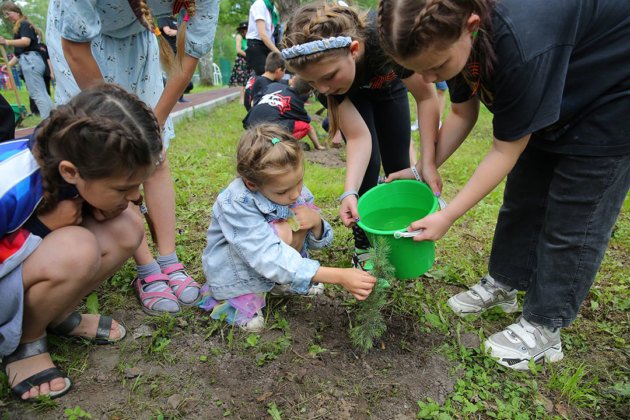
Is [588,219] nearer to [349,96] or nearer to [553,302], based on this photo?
[553,302]

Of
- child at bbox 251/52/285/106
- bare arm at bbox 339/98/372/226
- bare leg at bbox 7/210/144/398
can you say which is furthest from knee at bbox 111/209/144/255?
child at bbox 251/52/285/106

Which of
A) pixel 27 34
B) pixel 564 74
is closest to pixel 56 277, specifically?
pixel 564 74

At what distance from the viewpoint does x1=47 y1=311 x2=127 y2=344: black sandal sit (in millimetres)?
1808

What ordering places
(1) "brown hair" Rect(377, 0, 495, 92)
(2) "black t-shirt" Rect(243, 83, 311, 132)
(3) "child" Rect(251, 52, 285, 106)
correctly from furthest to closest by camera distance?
(3) "child" Rect(251, 52, 285, 106)
(2) "black t-shirt" Rect(243, 83, 311, 132)
(1) "brown hair" Rect(377, 0, 495, 92)

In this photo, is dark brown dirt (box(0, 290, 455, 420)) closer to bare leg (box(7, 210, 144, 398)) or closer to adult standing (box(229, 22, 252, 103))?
bare leg (box(7, 210, 144, 398))

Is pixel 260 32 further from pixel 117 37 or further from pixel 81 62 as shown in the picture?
pixel 81 62

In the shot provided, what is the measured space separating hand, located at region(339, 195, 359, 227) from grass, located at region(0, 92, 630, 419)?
50 centimetres

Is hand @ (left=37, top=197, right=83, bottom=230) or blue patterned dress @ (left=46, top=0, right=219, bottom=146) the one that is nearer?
hand @ (left=37, top=197, right=83, bottom=230)

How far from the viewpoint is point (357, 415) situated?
1.57 metres

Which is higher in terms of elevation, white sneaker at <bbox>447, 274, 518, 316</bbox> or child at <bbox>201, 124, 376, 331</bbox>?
child at <bbox>201, 124, 376, 331</bbox>

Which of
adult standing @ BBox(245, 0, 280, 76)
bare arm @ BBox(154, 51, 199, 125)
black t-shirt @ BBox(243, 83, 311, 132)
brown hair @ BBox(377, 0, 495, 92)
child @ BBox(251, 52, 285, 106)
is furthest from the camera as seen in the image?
adult standing @ BBox(245, 0, 280, 76)

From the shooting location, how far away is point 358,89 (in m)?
2.34

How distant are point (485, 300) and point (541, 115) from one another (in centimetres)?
109

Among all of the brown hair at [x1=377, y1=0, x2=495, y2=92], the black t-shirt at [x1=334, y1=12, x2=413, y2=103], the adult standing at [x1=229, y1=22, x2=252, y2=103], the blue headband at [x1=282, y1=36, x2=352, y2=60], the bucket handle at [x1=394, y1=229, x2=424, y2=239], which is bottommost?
the adult standing at [x1=229, y1=22, x2=252, y2=103]
